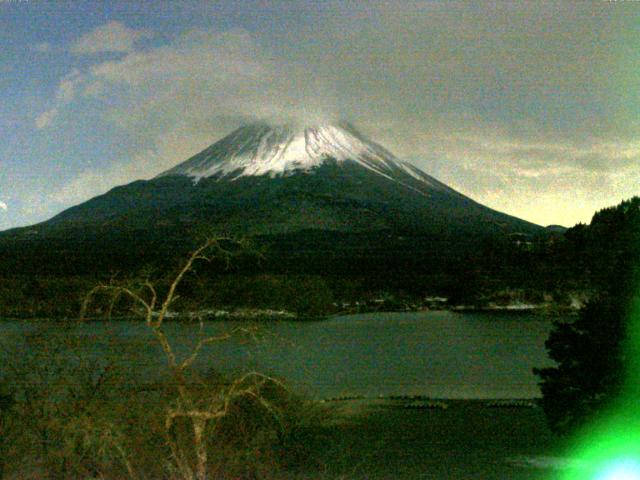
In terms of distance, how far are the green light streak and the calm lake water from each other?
536 centimetres

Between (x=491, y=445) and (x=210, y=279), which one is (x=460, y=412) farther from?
(x=210, y=279)

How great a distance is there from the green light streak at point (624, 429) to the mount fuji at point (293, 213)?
3806 cm

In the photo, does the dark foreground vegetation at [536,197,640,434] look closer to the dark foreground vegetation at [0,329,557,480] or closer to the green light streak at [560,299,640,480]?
the green light streak at [560,299,640,480]

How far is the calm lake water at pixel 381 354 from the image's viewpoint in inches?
753

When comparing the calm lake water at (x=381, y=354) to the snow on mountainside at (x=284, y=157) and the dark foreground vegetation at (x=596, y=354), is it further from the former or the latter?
the snow on mountainside at (x=284, y=157)

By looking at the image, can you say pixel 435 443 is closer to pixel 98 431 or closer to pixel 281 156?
pixel 98 431

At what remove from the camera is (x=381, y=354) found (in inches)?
1070

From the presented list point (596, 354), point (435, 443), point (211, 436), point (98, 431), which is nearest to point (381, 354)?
point (435, 443)

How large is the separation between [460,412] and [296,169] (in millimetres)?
69656

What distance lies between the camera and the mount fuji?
56.6 meters

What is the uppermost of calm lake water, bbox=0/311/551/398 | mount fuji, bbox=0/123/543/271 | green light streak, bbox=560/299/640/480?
mount fuji, bbox=0/123/543/271

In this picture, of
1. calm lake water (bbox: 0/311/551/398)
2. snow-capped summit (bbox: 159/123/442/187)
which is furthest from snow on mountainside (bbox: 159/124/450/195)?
calm lake water (bbox: 0/311/551/398)

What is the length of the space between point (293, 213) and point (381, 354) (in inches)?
1707

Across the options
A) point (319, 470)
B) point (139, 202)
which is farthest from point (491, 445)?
point (139, 202)
